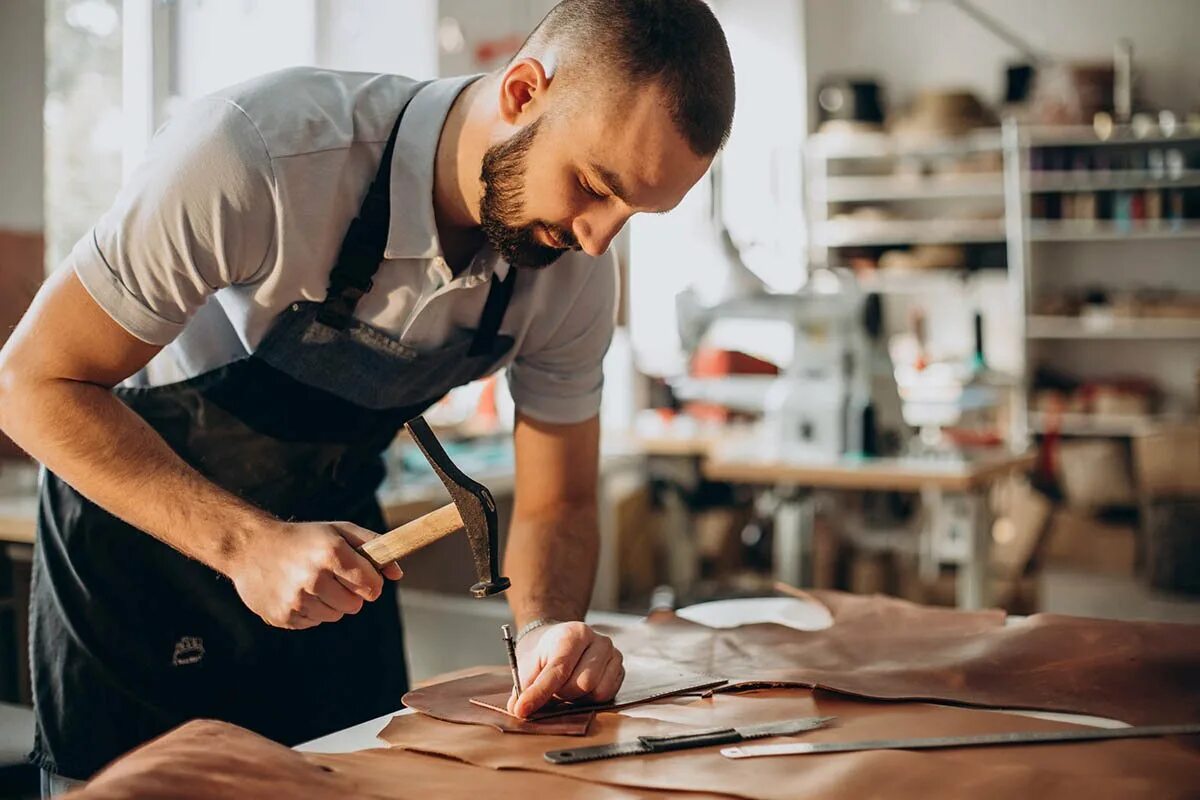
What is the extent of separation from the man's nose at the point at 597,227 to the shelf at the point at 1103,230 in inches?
247

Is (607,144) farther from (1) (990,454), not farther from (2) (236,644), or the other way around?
(1) (990,454)

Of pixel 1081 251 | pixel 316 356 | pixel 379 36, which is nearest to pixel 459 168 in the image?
pixel 316 356

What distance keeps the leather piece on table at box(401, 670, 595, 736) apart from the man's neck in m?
0.54

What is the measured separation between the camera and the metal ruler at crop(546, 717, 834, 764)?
43.3 inches

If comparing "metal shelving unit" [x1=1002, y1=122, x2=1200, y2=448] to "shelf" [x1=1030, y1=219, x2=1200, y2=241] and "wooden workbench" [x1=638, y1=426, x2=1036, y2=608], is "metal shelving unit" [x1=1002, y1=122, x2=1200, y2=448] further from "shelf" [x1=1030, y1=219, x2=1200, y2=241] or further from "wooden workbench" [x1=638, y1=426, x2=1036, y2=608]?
"wooden workbench" [x1=638, y1=426, x2=1036, y2=608]

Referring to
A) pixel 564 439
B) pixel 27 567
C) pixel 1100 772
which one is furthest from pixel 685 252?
pixel 1100 772

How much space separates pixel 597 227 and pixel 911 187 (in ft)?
20.9

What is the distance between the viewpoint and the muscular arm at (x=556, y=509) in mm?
1719

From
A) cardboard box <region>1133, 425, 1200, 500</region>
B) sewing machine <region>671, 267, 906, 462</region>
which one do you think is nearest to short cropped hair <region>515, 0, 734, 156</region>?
sewing machine <region>671, 267, 906, 462</region>

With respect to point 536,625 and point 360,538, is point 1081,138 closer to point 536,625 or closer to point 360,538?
point 536,625

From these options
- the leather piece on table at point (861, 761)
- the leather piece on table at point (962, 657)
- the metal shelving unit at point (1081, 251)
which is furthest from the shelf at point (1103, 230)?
the leather piece on table at point (861, 761)

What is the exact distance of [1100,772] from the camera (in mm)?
1065

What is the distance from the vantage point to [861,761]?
1.08 meters

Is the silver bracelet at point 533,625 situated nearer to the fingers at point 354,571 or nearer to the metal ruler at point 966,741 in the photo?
the fingers at point 354,571
